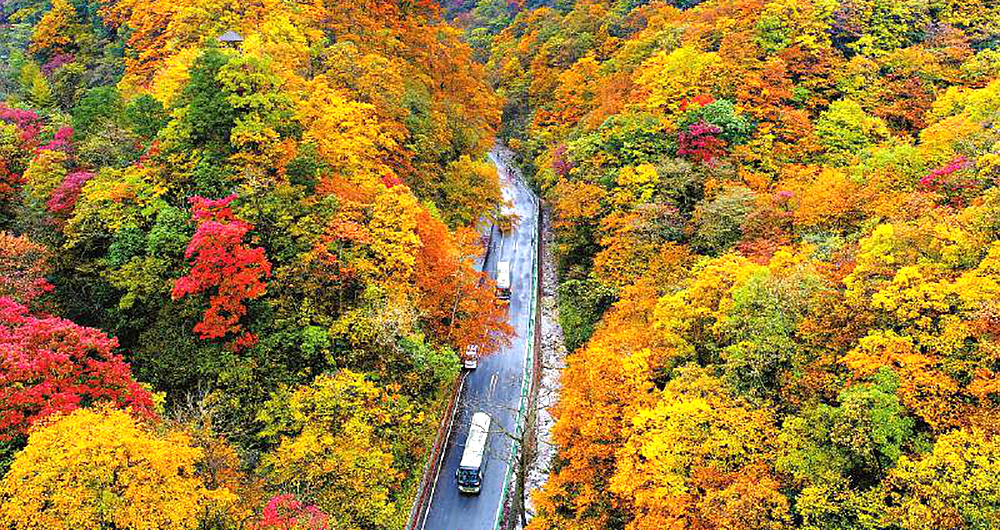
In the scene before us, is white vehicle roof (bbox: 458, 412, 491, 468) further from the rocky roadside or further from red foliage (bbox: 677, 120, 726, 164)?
red foliage (bbox: 677, 120, 726, 164)

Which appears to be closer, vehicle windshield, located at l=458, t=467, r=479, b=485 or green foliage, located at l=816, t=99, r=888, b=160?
vehicle windshield, located at l=458, t=467, r=479, b=485

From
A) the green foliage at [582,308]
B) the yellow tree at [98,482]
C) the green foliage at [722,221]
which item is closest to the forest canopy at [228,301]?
the yellow tree at [98,482]

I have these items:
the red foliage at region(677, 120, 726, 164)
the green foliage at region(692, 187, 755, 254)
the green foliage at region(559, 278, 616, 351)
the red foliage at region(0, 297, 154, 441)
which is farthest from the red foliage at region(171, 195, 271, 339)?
the red foliage at region(677, 120, 726, 164)

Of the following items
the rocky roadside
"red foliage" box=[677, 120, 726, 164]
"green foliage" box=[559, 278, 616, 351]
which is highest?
"red foliage" box=[677, 120, 726, 164]

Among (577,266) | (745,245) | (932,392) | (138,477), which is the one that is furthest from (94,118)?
(932,392)

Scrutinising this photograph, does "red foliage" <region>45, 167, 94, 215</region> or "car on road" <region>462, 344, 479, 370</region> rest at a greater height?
"red foliage" <region>45, 167, 94, 215</region>

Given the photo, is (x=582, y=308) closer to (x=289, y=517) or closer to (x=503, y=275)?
(x=503, y=275)
